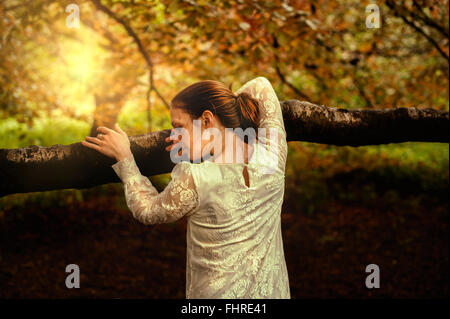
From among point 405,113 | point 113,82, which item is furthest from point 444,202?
point 113,82

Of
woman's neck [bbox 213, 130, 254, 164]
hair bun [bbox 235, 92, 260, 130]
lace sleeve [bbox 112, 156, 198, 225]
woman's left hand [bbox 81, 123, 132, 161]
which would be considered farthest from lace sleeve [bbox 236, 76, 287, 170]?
woman's left hand [bbox 81, 123, 132, 161]

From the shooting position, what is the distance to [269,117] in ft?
6.61

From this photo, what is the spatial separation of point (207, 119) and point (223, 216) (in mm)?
434

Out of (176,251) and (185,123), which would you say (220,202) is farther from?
(176,251)

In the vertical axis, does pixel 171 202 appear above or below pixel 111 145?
below

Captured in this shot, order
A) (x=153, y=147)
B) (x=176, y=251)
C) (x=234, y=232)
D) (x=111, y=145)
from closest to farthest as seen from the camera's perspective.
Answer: (x=234, y=232), (x=111, y=145), (x=153, y=147), (x=176, y=251)

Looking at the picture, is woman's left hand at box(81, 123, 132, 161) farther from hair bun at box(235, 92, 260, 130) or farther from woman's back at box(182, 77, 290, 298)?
hair bun at box(235, 92, 260, 130)

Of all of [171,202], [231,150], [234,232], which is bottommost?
[234,232]

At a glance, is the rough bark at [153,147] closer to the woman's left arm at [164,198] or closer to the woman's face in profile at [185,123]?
the woman's left arm at [164,198]

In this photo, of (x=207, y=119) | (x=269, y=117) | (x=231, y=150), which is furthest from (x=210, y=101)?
(x=269, y=117)

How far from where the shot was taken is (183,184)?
1581 millimetres

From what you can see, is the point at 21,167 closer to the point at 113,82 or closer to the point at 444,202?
the point at 113,82

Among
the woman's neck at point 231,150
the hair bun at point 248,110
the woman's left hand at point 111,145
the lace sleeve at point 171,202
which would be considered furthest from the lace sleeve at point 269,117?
the woman's left hand at point 111,145

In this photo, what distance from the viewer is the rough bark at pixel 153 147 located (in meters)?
1.99
